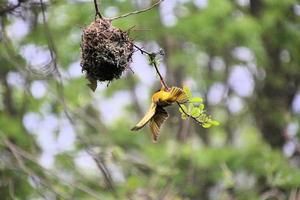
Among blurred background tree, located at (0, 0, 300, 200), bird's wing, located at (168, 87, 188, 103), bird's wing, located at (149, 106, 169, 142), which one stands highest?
blurred background tree, located at (0, 0, 300, 200)

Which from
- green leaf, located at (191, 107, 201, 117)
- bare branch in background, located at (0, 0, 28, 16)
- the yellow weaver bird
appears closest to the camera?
the yellow weaver bird

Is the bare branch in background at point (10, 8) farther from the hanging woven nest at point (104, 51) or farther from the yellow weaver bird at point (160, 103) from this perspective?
Result: the yellow weaver bird at point (160, 103)

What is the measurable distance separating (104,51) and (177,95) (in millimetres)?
350

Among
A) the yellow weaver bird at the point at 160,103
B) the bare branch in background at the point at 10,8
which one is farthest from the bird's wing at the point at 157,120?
the bare branch in background at the point at 10,8

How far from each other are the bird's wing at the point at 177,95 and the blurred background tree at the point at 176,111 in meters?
3.10

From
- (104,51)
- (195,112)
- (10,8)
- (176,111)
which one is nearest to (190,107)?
(195,112)

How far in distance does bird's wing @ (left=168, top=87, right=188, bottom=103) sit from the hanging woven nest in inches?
10.1

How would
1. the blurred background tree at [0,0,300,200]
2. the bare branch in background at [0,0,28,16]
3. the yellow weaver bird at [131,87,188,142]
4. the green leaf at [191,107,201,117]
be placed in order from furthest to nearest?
1. the blurred background tree at [0,0,300,200]
2. the bare branch in background at [0,0,28,16]
3. the green leaf at [191,107,201,117]
4. the yellow weaver bird at [131,87,188,142]

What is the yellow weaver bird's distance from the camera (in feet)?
8.99

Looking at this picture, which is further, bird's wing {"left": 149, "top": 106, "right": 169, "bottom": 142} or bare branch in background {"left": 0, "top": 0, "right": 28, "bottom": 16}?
bare branch in background {"left": 0, "top": 0, "right": 28, "bottom": 16}

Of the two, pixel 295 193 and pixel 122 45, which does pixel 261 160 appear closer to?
pixel 295 193

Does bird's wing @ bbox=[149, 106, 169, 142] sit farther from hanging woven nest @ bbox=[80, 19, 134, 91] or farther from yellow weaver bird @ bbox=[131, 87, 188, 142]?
hanging woven nest @ bbox=[80, 19, 134, 91]

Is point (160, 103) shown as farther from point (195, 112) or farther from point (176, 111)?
point (176, 111)

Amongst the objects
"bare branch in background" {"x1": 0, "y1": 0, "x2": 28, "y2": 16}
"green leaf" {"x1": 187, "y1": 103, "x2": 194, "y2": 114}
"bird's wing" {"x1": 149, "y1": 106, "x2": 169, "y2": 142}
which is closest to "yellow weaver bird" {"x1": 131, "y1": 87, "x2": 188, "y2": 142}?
"bird's wing" {"x1": 149, "y1": 106, "x2": 169, "y2": 142}
